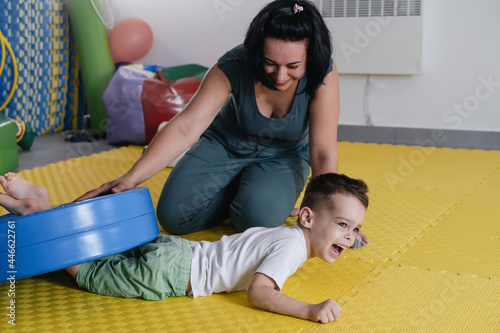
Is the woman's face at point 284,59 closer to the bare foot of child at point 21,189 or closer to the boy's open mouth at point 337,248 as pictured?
the boy's open mouth at point 337,248

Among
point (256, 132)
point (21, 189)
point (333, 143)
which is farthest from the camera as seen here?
point (256, 132)

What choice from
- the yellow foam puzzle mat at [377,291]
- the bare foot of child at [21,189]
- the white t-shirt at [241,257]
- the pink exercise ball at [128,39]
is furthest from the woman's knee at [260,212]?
the pink exercise ball at [128,39]

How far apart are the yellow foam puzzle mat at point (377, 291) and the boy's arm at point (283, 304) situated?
22mm

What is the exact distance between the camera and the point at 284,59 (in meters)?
1.62

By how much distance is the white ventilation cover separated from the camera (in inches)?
137

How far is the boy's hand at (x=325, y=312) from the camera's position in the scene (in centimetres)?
133

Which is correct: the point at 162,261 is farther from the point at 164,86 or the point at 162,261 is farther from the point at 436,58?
the point at 436,58

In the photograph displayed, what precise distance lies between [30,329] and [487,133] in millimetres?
2907

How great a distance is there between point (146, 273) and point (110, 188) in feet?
0.85

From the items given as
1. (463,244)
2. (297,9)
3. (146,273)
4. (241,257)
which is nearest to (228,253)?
(241,257)

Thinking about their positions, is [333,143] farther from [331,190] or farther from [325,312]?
[325,312]

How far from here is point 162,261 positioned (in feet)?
4.90

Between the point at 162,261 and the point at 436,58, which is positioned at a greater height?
the point at 436,58

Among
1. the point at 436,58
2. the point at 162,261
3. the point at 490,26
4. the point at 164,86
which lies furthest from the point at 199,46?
the point at 162,261
